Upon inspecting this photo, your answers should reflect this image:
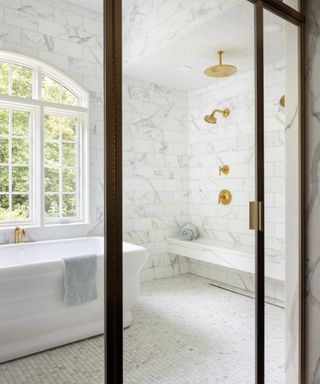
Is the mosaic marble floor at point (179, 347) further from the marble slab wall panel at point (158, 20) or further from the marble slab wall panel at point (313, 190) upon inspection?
the marble slab wall panel at point (158, 20)

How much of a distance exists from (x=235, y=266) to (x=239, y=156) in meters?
0.64

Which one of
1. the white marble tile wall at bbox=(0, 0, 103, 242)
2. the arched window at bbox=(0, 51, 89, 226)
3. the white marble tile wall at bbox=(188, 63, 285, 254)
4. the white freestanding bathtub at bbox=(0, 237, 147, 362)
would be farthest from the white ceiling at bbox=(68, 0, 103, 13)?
the white freestanding bathtub at bbox=(0, 237, 147, 362)

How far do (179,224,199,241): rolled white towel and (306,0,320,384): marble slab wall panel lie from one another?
2.43ft

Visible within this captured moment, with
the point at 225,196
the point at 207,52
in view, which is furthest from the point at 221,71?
the point at 225,196

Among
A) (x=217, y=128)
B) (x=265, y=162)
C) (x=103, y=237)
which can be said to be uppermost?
(x=217, y=128)

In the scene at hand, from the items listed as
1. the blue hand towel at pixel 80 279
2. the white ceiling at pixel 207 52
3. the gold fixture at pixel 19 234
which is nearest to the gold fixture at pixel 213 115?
the white ceiling at pixel 207 52

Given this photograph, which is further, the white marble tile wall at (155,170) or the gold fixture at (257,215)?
the gold fixture at (257,215)

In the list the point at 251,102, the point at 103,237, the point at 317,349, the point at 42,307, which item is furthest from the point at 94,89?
the point at 317,349

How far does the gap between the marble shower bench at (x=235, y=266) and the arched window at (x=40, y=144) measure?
0.89m

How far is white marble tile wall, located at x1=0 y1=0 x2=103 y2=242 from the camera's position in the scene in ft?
3.51

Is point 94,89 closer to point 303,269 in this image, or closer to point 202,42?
point 202,42

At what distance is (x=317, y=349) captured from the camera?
194 cm

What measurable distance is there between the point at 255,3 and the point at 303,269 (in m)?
1.53

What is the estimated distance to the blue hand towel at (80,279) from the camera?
4.20ft
